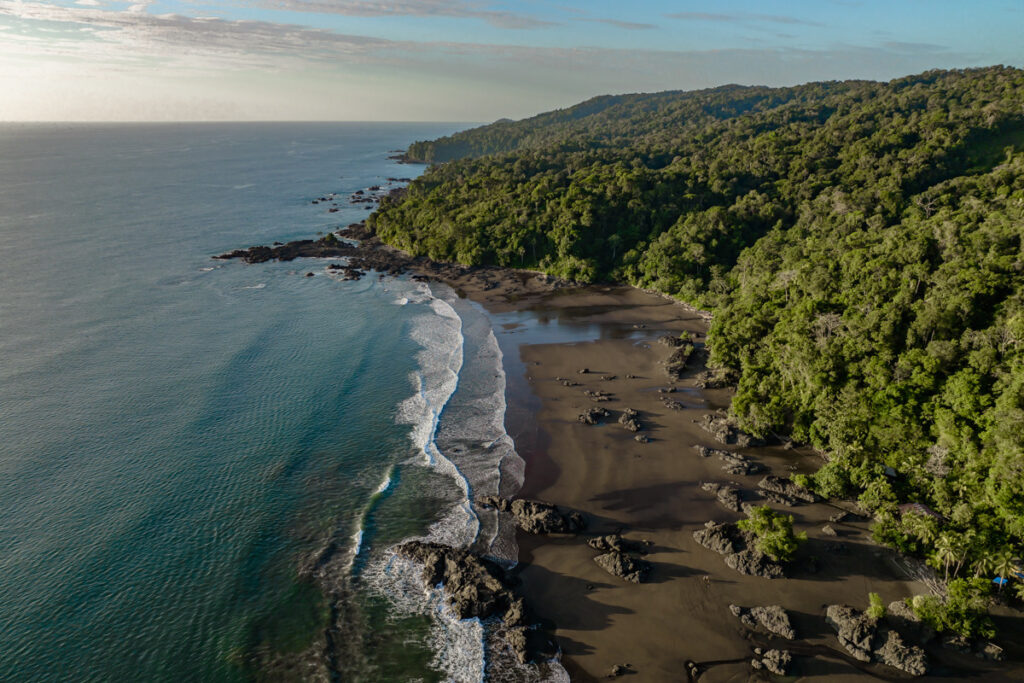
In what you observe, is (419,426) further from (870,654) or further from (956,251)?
(956,251)

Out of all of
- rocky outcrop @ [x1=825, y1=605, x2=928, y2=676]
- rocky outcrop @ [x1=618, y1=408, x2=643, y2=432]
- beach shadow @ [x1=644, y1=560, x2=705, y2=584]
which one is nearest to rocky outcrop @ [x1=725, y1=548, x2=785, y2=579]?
beach shadow @ [x1=644, y1=560, x2=705, y2=584]

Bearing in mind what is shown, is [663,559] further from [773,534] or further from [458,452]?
[458,452]

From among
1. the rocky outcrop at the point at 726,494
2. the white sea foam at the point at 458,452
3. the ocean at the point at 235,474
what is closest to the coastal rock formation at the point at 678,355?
the rocky outcrop at the point at 726,494

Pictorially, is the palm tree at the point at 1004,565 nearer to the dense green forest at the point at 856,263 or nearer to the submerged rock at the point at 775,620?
the dense green forest at the point at 856,263

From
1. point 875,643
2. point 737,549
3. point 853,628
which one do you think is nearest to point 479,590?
point 737,549

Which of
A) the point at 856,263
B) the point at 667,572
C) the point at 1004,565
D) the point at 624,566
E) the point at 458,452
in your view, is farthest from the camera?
the point at 856,263

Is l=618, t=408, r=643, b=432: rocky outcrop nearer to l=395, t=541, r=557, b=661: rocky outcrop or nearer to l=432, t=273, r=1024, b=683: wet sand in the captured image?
l=432, t=273, r=1024, b=683: wet sand
